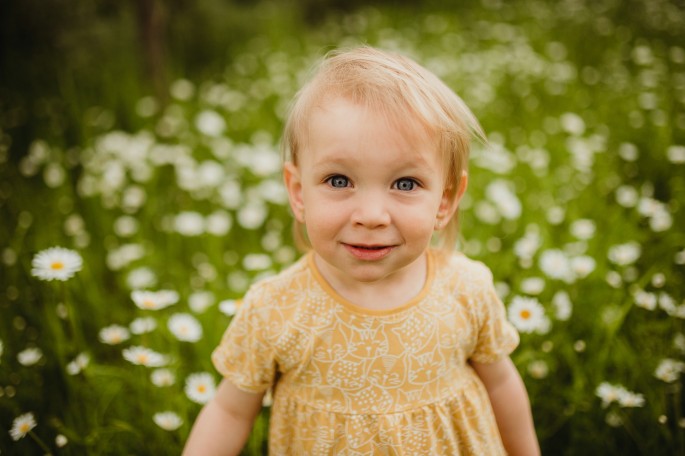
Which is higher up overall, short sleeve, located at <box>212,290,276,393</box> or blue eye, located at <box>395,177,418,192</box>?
blue eye, located at <box>395,177,418,192</box>

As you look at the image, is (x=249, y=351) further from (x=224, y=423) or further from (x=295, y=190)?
(x=295, y=190)

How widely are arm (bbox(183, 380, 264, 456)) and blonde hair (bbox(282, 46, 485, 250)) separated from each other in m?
0.48

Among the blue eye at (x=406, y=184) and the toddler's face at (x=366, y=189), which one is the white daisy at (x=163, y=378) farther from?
the blue eye at (x=406, y=184)

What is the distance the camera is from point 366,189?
2.99ft

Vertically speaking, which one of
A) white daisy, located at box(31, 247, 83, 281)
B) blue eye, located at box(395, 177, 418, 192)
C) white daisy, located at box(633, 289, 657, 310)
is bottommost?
white daisy, located at box(633, 289, 657, 310)

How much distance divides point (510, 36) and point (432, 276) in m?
4.13

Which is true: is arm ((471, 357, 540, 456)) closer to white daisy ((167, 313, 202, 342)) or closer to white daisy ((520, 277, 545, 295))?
white daisy ((520, 277, 545, 295))

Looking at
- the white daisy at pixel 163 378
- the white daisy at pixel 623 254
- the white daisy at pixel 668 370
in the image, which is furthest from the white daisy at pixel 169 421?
the white daisy at pixel 623 254

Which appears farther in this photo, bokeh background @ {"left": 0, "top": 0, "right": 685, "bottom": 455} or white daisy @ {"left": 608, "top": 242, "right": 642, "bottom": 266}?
white daisy @ {"left": 608, "top": 242, "right": 642, "bottom": 266}

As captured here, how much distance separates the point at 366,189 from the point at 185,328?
3.20 ft

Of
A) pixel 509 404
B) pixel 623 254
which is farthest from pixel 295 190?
pixel 623 254

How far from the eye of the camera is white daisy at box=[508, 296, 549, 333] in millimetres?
1519

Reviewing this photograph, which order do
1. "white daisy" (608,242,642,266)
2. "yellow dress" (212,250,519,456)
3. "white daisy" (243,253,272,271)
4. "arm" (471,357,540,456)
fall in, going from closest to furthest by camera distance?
"yellow dress" (212,250,519,456) < "arm" (471,357,540,456) < "white daisy" (608,242,642,266) < "white daisy" (243,253,272,271)

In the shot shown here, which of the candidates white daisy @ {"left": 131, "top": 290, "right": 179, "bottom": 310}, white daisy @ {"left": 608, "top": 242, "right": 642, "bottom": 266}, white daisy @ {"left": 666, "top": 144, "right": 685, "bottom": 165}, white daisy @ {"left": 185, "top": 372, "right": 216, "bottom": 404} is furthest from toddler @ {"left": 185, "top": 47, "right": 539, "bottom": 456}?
white daisy @ {"left": 666, "top": 144, "right": 685, "bottom": 165}
